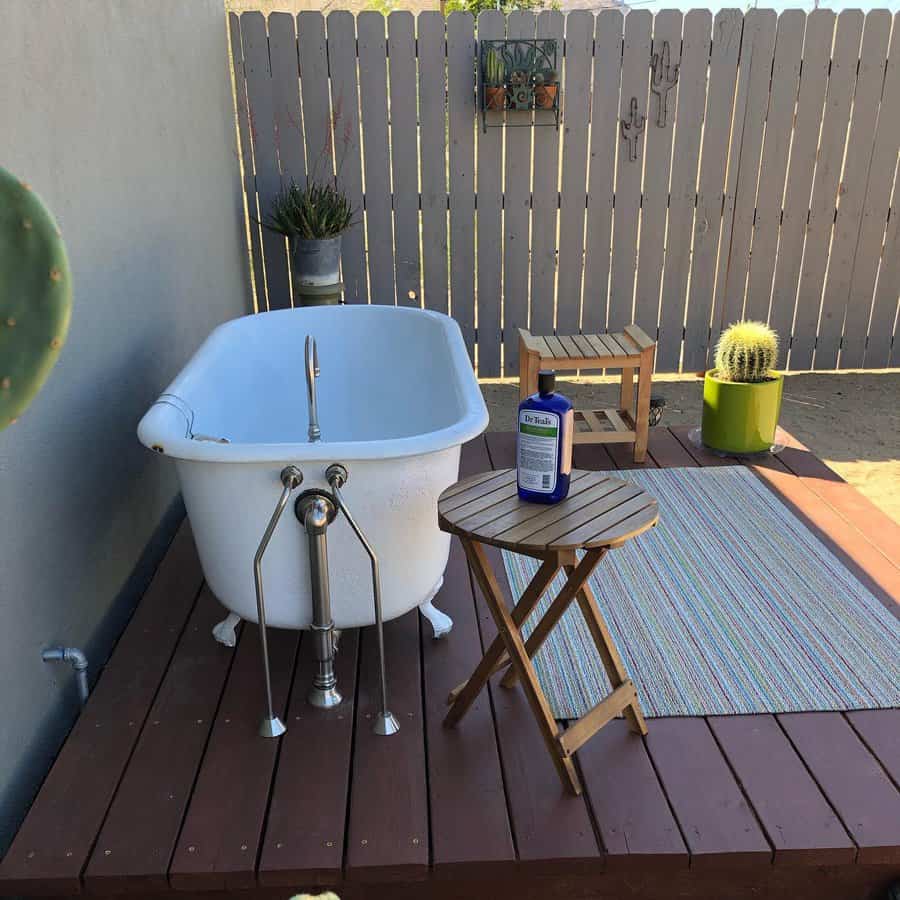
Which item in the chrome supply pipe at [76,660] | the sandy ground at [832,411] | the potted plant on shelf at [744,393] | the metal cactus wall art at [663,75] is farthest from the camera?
the metal cactus wall art at [663,75]

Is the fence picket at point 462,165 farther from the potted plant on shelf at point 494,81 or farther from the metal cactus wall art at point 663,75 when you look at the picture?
the metal cactus wall art at point 663,75

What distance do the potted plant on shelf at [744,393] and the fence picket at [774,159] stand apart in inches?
58.0

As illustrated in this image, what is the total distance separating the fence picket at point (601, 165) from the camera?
→ 4.41 meters

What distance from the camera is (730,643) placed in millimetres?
2289

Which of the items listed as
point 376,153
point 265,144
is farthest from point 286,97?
point 376,153

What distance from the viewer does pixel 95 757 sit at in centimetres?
187

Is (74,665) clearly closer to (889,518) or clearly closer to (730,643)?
(730,643)

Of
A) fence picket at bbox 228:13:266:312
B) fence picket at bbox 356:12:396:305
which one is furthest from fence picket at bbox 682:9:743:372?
fence picket at bbox 228:13:266:312

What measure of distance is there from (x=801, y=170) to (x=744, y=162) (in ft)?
1.04

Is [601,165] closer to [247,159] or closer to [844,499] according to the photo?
[247,159]

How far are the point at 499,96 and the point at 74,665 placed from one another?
3.51 m

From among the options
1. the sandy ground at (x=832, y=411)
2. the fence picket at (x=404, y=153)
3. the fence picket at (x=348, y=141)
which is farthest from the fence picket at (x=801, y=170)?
the fence picket at (x=348, y=141)

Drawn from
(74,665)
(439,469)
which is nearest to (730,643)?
(439,469)

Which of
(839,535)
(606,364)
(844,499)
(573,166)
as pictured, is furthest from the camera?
(573,166)
